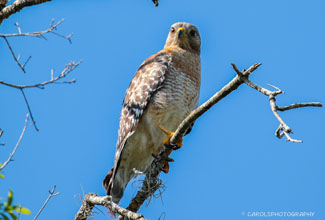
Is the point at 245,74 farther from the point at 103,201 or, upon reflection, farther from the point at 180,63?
the point at 180,63

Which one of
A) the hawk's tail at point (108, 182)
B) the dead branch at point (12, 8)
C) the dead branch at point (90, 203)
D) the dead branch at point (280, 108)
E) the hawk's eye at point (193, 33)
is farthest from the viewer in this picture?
the hawk's eye at point (193, 33)

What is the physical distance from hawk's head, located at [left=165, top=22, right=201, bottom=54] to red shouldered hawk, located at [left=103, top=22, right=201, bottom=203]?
0.89 metres

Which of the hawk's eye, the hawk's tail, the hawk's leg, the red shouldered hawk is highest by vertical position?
the hawk's eye

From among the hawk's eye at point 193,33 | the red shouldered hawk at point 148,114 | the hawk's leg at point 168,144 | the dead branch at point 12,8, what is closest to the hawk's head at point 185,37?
the hawk's eye at point 193,33

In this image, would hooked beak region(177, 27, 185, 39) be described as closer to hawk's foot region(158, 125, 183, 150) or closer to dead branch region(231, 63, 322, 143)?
hawk's foot region(158, 125, 183, 150)

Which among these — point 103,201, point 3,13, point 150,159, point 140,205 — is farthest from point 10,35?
point 150,159

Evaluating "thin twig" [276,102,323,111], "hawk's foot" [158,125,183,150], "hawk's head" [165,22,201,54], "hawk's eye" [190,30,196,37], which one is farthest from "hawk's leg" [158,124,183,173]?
"thin twig" [276,102,323,111]

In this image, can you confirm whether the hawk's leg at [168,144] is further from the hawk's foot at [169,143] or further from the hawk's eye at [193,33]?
the hawk's eye at [193,33]

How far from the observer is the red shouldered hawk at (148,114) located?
6.43 metres

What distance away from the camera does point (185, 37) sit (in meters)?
7.73

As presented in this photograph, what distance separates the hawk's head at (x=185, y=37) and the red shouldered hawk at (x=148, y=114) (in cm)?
89

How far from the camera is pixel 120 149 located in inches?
253

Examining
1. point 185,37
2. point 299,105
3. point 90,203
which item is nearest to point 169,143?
point 90,203

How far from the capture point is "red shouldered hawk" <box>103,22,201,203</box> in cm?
643
